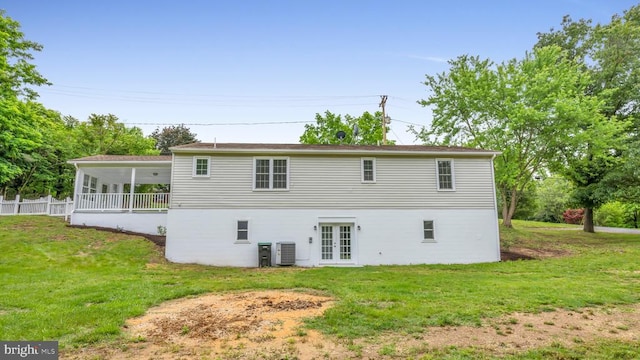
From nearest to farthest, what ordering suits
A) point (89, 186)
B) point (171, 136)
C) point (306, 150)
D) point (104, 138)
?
1. point (306, 150)
2. point (89, 186)
3. point (104, 138)
4. point (171, 136)

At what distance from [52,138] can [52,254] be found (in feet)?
59.3

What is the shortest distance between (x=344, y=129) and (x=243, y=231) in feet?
64.4

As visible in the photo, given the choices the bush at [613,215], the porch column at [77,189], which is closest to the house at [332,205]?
the porch column at [77,189]

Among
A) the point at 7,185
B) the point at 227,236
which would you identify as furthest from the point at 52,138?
the point at 227,236

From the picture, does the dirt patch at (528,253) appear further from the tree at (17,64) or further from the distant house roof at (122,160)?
the tree at (17,64)

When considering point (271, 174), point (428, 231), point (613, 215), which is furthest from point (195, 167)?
point (613, 215)

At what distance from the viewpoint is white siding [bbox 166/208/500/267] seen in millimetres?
12078

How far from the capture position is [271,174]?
41.8ft

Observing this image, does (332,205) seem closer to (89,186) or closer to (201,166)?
(201,166)

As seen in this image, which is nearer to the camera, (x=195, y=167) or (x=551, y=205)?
(x=195, y=167)

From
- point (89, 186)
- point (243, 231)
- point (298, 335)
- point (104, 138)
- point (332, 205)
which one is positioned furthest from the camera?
point (104, 138)

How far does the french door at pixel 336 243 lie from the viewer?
40.8ft

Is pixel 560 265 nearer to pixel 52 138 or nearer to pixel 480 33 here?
pixel 480 33

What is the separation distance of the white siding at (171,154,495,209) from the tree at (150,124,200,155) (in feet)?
79.2
